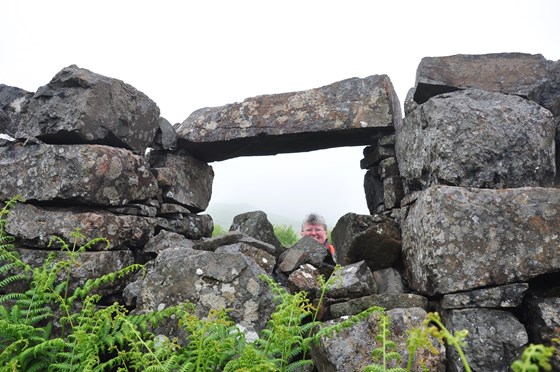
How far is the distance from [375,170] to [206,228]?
2.75 m

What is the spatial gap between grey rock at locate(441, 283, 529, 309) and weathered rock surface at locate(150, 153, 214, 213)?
389cm

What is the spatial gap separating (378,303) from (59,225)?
3.41 m

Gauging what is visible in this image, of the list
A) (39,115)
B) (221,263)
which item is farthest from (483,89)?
(39,115)

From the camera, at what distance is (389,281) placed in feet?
14.3

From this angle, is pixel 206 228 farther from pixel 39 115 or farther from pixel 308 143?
pixel 39 115

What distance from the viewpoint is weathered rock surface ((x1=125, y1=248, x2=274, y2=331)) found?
12.3 feet

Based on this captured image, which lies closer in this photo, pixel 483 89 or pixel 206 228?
pixel 483 89

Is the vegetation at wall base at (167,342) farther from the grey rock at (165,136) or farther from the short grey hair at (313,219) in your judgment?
the short grey hair at (313,219)

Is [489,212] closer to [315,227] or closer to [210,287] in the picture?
[210,287]

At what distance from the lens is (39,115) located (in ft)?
16.1

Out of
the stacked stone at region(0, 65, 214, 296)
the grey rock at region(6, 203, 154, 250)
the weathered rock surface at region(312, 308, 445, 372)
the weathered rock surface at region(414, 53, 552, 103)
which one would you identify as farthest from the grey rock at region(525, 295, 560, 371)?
the grey rock at region(6, 203, 154, 250)

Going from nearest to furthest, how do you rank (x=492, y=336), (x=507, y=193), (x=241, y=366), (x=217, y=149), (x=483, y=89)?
(x=241, y=366) < (x=492, y=336) < (x=507, y=193) < (x=483, y=89) < (x=217, y=149)

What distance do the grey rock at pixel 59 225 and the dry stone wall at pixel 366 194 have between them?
0.01m

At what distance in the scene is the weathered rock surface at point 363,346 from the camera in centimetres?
324
